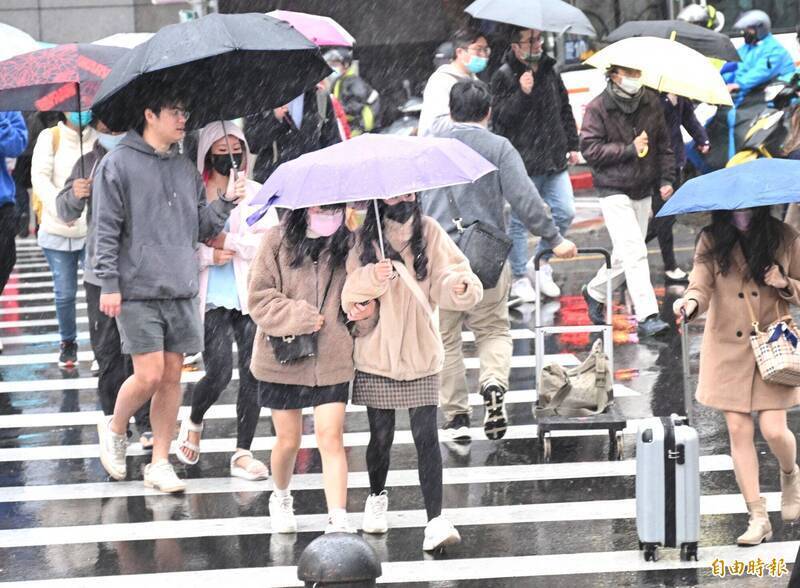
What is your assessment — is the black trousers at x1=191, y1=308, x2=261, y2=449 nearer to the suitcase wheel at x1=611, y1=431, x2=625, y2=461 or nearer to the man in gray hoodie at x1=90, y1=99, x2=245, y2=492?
the man in gray hoodie at x1=90, y1=99, x2=245, y2=492

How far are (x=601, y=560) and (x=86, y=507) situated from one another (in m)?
2.95

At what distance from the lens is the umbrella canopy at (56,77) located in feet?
28.0

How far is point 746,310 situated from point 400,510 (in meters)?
2.10

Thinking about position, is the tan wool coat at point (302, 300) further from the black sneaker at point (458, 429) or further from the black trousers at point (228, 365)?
the black sneaker at point (458, 429)

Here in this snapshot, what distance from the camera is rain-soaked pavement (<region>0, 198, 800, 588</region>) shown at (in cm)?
691

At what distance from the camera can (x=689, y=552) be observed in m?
6.80

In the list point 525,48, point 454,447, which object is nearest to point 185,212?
point 454,447

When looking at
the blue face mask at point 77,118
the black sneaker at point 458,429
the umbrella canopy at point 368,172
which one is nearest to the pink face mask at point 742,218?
the umbrella canopy at point 368,172

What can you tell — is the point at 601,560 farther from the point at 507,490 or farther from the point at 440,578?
the point at 507,490

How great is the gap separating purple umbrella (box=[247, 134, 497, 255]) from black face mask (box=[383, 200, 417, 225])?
0.34 metres

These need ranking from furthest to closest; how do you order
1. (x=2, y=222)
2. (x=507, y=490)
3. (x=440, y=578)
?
(x=2, y=222)
(x=507, y=490)
(x=440, y=578)

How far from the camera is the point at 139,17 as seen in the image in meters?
27.8

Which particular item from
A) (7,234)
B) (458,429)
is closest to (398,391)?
(458,429)

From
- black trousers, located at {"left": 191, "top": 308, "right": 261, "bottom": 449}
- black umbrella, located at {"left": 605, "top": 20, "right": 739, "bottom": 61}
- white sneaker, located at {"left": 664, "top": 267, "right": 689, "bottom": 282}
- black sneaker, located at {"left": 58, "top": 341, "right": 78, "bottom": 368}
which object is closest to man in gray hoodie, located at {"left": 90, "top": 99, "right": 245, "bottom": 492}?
black trousers, located at {"left": 191, "top": 308, "right": 261, "bottom": 449}
